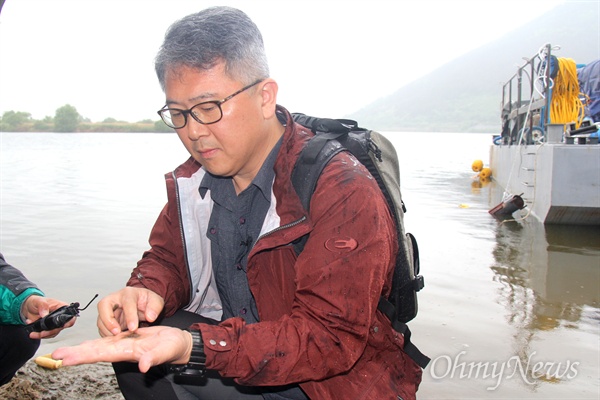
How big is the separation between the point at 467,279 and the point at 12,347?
4071 millimetres

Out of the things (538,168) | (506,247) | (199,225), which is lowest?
(506,247)

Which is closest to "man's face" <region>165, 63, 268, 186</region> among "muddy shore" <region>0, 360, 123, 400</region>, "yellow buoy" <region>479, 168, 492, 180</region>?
"muddy shore" <region>0, 360, 123, 400</region>

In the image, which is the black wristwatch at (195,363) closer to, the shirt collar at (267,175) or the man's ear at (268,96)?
the shirt collar at (267,175)

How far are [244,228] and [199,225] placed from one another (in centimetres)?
23

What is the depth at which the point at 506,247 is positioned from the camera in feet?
22.0

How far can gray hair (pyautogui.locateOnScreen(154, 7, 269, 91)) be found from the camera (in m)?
1.93

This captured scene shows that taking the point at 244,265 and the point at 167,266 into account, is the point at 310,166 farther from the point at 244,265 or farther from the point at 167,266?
the point at 167,266

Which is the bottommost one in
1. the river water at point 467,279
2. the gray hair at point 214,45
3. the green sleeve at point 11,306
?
the river water at point 467,279

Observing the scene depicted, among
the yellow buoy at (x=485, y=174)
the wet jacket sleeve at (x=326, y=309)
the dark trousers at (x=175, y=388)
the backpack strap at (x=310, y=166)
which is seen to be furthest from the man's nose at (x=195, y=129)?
the yellow buoy at (x=485, y=174)

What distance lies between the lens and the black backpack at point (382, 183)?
1.89m

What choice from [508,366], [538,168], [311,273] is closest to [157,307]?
[311,273]

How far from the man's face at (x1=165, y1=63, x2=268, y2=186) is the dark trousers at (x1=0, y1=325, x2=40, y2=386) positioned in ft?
4.03

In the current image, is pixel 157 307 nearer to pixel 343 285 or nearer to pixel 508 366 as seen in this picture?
pixel 343 285

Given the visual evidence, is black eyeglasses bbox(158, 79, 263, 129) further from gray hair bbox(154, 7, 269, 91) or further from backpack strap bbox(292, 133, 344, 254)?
backpack strap bbox(292, 133, 344, 254)
